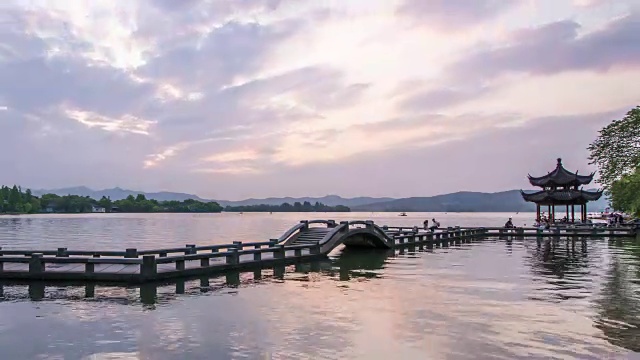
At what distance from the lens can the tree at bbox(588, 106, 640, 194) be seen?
111ft

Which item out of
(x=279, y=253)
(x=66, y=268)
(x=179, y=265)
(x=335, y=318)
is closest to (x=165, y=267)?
(x=179, y=265)

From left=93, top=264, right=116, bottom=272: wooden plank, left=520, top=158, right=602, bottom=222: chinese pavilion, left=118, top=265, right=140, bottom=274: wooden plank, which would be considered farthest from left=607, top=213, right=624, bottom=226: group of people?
left=93, top=264, right=116, bottom=272: wooden plank

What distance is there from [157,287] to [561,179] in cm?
4831

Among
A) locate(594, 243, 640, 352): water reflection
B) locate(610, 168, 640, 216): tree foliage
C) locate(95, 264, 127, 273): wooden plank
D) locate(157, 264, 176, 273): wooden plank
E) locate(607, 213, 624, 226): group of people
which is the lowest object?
locate(594, 243, 640, 352): water reflection

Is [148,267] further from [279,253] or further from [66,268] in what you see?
[279,253]

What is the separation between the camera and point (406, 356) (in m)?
9.00

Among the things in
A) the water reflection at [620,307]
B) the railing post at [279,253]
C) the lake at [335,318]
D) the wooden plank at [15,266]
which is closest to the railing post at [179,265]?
the lake at [335,318]

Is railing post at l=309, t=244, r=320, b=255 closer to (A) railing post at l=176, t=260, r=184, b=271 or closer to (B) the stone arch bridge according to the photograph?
(B) the stone arch bridge

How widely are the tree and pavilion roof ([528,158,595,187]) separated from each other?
19.3 m

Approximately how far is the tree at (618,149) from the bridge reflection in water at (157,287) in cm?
2066

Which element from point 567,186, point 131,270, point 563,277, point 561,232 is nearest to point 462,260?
point 563,277

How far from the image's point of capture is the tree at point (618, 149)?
111 feet

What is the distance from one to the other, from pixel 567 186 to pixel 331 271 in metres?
41.4

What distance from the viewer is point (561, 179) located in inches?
2136
